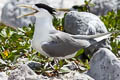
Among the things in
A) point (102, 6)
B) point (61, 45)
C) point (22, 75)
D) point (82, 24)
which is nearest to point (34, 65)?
point (61, 45)

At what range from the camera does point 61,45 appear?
16.7 feet

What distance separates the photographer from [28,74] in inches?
181

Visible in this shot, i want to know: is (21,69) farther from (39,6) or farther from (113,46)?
A: (113,46)

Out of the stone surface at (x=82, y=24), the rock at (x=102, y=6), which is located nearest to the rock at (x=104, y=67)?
the stone surface at (x=82, y=24)

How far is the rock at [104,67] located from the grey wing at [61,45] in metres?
0.29

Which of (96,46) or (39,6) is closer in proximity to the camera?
(39,6)

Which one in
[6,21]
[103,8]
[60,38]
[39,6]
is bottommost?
[6,21]

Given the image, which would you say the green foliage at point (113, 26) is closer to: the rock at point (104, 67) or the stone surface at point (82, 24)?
the stone surface at point (82, 24)

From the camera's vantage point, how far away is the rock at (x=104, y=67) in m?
4.89

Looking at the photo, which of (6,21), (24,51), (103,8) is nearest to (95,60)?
(24,51)

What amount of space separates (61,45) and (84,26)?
1081mm

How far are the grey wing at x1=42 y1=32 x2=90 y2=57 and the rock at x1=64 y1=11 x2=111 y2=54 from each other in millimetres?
790

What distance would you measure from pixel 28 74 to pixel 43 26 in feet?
2.54

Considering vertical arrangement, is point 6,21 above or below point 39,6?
below
